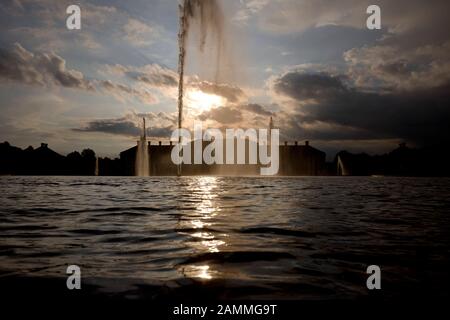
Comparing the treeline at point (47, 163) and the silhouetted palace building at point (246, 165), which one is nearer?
the silhouetted palace building at point (246, 165)

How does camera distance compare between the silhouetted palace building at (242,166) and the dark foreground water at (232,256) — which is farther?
the silhouetted palace building at (242,166)

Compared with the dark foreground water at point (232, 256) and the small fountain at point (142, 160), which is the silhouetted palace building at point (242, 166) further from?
the dark foreground water at point (232, 256)

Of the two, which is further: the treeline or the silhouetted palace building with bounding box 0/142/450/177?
the treeline

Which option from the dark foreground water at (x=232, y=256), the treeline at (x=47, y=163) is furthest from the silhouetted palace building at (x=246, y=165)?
the dark foreground water at (x=232, y=256)

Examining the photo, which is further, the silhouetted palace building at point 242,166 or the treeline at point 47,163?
the treeline at point 47,163

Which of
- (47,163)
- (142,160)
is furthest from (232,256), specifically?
(47,163)

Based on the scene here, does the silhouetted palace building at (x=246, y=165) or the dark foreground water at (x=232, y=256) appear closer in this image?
the dark foreground water at (x=232, y=256)

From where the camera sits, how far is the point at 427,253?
449 cm

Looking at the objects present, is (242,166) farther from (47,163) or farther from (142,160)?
(47,163)

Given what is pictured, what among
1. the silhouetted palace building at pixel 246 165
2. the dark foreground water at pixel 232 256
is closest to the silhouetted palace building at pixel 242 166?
the silhouetted palace building at pixel 246 165

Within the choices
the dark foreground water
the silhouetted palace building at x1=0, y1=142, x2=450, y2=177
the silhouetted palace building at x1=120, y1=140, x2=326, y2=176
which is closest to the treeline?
the silhouetted palace building at x1=0, y1=142, x2=450, y2=177

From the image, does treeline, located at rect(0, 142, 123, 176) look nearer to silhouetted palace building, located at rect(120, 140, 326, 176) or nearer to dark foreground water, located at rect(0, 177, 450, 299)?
silhouetted palace building, located at rect(120, 140, 326, 176)

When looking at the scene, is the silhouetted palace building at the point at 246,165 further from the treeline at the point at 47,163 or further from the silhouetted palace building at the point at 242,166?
the treeline at the point at 47,163
